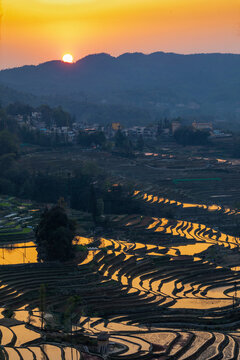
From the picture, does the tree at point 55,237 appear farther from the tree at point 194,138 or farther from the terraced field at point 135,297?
the tree at point 194,138

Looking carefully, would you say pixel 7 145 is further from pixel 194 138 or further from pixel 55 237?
pixel 55 237

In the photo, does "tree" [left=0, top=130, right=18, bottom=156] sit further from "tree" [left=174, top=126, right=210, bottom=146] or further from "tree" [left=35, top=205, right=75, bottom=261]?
"tree" [left=35, top=205, right=75, bottom=261]

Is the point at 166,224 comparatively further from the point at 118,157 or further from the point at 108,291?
the point at 118,157

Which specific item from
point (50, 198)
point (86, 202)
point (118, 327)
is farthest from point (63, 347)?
point (50, 198)

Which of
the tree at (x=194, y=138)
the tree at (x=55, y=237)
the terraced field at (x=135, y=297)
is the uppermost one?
the tree at (x=194, y=138)

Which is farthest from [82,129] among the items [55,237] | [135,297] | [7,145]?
[135,297]

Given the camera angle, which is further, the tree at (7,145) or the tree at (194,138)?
→ the tree at (194,138)

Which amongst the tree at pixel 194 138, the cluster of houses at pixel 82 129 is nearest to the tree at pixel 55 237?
the tree at pixel 194 138
